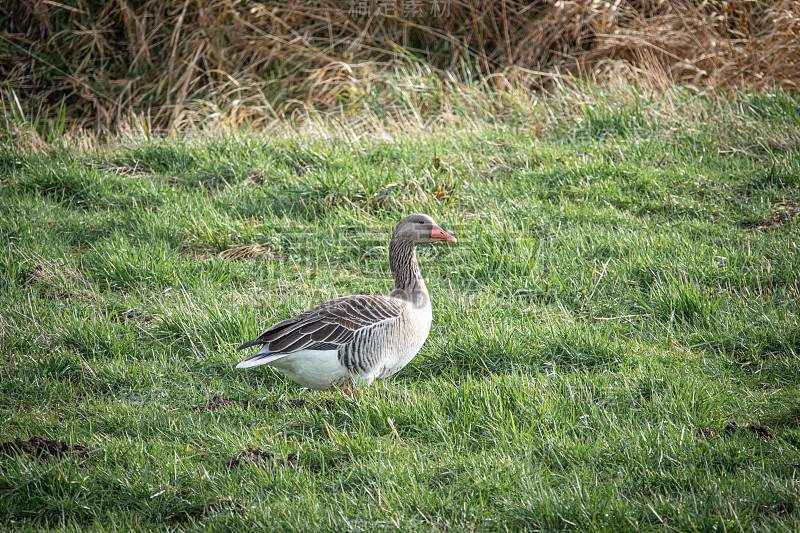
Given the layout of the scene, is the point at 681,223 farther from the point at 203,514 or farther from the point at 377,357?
the point at 203,514

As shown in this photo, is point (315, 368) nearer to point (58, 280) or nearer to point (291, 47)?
point (58, 280)

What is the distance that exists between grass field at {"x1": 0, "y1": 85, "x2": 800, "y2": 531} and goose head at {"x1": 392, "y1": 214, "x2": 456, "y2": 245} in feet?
2.08

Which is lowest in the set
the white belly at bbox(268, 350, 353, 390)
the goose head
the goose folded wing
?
the white belly at bbox(268, 350, 353, 390)

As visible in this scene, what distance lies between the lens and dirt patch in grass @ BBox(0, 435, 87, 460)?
356 centimetres

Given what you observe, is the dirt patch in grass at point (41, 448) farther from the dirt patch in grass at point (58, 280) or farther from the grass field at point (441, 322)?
the dirt patch in grass at point (58, 280)

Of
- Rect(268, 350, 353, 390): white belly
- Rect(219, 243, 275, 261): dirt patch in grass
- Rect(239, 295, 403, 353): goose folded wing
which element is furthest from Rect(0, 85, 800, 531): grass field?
Rect(239, 295, 403, 353): goose folded wing

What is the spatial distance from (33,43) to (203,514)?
33.2ft

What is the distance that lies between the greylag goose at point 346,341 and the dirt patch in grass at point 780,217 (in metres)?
3.30

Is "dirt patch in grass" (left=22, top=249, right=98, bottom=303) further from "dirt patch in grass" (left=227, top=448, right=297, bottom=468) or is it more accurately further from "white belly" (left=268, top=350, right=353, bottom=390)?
"dirt patch in grass" (left=227, top=448, right=297, bottom=468)

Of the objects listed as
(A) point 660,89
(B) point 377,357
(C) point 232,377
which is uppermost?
(A) point 660,89

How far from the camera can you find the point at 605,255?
220 inches

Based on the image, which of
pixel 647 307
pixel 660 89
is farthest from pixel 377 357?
pixel 660 89

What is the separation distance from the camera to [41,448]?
3.60 metres

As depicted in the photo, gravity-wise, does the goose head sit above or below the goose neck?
above
